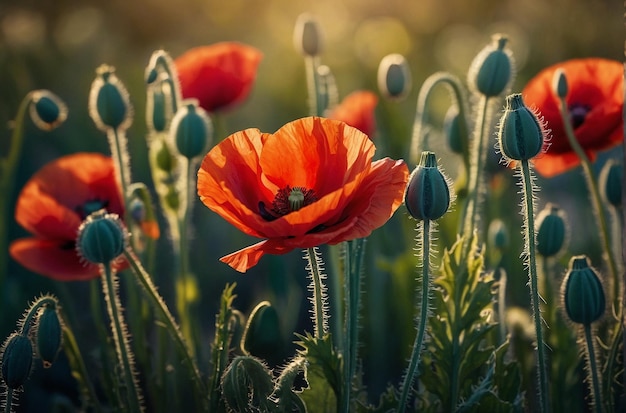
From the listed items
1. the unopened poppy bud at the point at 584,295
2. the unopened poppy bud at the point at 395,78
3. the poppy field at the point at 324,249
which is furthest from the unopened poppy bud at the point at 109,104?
the unopened poppy bud at the point at 584,295

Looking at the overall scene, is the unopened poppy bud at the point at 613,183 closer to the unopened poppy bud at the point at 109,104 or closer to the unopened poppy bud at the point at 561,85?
the unopened poppy bud at the point at 561,85

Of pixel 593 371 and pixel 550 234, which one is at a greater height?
pixel 550 234

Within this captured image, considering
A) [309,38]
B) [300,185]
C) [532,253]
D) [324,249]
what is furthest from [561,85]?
[324,249]

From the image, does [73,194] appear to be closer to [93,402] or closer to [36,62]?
[93,402]

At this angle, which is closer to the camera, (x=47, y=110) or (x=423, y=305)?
(x=423, y=305)

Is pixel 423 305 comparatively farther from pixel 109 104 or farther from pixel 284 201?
pixel 109 104
